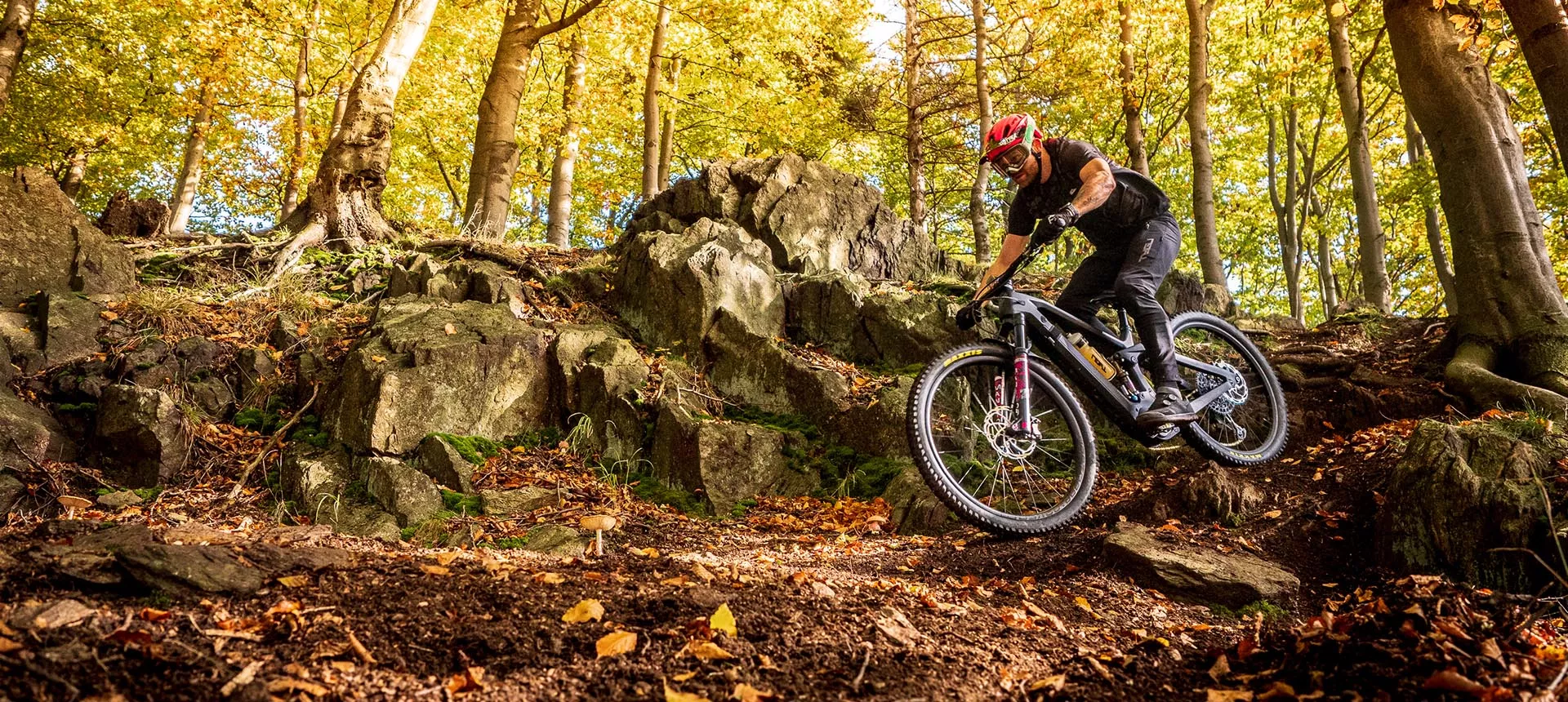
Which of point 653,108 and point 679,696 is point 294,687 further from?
point 653,108

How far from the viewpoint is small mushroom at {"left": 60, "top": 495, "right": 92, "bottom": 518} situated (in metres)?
4.48

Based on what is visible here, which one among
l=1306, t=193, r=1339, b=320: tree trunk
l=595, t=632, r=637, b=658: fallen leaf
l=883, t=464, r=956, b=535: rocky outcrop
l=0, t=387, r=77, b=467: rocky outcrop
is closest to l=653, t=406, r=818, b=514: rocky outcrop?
l=883, t=464, r=956, b=535: rocky outcrop

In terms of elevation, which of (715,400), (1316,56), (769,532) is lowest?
(769,532)

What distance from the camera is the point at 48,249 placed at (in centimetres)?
708

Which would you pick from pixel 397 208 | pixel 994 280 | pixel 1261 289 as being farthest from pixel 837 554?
pixel 1261 289

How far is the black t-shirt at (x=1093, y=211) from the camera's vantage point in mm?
4988

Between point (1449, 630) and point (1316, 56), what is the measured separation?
25.5 feet

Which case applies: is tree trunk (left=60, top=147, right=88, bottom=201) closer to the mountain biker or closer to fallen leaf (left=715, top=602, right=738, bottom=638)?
the mountain biker

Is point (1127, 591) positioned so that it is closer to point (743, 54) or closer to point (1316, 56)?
point (1316, 56)

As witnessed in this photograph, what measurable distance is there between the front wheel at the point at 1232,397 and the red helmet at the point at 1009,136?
177 centimetres

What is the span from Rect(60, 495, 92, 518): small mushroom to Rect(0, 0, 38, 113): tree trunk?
939cm

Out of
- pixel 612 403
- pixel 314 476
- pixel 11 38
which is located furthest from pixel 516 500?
pixel 11 38

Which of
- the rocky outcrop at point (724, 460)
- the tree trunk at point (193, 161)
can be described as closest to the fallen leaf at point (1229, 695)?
the rocky outcrop at point (724, 460)

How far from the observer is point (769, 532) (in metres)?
5.16
